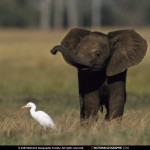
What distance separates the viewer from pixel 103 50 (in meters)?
14.1

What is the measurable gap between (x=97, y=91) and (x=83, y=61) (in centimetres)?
58

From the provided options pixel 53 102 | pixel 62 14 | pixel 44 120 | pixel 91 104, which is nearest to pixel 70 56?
pixel 91 104

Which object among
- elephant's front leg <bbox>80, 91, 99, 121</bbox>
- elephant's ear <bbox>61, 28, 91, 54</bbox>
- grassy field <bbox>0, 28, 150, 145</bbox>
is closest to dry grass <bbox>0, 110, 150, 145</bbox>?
grassy field <bbox>0, 28, 150, 145</bbox>

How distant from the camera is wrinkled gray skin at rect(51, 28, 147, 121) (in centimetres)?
1378

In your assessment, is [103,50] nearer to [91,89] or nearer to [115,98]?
[91,89]

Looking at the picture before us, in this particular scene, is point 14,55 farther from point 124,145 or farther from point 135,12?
point 135,12

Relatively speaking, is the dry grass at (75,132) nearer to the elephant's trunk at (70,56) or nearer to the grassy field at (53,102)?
the grassy field at (53,102)

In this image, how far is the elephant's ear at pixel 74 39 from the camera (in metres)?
14.6

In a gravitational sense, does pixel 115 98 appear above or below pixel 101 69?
below

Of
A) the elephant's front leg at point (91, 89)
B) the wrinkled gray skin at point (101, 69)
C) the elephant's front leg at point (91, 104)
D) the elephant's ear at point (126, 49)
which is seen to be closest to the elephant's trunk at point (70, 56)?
the wrinkled gray skin at point (101, 69)

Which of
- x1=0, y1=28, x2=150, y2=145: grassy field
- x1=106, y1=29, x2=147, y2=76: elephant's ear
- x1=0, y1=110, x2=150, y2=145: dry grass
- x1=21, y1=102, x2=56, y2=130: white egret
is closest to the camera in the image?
x1=0, y1=110, x2=150, y2=145: dry grass

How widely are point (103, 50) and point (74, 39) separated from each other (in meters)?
0.80

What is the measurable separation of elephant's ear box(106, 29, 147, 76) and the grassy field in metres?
0.89

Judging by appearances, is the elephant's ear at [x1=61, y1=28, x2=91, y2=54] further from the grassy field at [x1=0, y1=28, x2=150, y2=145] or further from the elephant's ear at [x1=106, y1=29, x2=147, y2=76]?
the grassy field at [x1=0, y1=28, x2=150, y2=145]
